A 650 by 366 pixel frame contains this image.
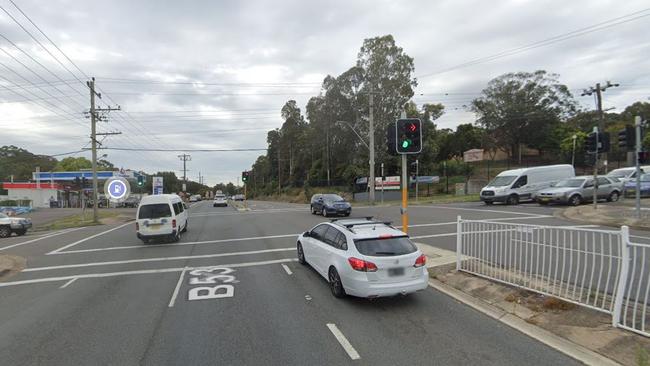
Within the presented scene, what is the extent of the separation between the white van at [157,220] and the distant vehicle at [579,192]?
21.5 meters

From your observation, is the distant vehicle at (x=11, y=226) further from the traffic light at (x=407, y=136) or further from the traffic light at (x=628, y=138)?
the traffic light at (x=628, y=138)

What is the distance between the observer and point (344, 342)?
18.1ft

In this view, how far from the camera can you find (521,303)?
6.84 meters

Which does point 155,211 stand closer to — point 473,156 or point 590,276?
point 590,276

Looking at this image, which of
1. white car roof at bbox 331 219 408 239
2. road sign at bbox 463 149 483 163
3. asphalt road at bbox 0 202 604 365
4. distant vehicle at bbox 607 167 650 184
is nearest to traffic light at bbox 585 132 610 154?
distant vehicle at bbox 607 167 650 184

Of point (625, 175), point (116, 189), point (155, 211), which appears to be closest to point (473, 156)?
point (625, 175)

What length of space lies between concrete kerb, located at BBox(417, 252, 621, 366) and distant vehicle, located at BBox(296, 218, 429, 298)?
95 centimetres

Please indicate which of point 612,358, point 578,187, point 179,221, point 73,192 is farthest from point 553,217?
point 73,192

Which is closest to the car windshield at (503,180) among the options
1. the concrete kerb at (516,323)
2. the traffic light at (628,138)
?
the traffic light at (628,138)

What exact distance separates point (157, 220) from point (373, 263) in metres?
11.7

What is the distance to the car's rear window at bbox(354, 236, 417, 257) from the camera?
7227 mm

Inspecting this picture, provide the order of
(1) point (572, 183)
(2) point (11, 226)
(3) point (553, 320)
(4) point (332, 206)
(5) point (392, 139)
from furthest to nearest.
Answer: (1) point (572, 183), (4) point (332, 206), (2) point (11, 226), (5) point (392, 139), (3) point (553, 320)

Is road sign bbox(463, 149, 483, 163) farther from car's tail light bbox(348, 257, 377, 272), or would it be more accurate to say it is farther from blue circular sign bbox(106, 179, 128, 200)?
car's tail light bbox(348, 257, 377, 272)

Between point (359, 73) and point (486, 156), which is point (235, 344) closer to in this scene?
point (359, 73)
